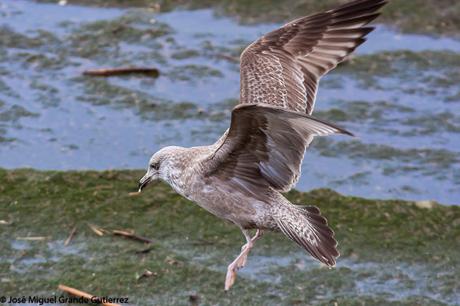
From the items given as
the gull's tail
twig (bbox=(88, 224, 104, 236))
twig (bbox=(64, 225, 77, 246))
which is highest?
the gull's tail

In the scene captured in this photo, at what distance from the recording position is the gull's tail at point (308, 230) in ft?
19.6

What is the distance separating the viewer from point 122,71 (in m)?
10.0

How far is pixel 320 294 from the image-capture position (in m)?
→ 7.04

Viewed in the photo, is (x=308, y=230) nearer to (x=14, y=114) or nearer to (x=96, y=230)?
(x=96, y=230)

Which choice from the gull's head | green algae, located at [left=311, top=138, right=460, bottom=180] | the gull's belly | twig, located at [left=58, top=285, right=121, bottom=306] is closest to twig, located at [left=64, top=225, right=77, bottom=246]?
twig, located at [left=58, top=285, right=121, bottom=306]

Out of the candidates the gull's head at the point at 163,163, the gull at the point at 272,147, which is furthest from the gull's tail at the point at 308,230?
the gull's head at the point at 163,163

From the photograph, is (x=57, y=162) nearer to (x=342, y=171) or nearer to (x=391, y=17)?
(x=342, y=171)

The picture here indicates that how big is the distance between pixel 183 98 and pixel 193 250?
2541mm

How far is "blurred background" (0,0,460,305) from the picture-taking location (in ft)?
23.7

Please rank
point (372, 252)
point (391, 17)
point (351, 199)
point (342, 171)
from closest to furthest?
1. point (372, 252)
2. point (351, 199)
3. point (342, 171)
4. point (391, 17)

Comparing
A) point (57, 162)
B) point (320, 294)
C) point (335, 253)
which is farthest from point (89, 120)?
point (335, 253)

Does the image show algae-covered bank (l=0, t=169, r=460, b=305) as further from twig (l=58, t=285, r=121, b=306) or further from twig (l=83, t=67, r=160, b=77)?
twig (l=83, t=67, r=160, b=77)

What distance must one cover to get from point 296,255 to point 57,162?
233 cm

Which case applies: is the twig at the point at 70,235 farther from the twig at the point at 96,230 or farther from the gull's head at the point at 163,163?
the gull's head at the point at 163,163
